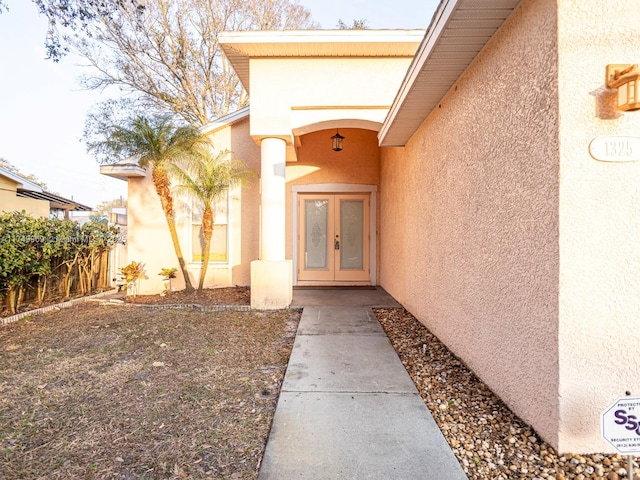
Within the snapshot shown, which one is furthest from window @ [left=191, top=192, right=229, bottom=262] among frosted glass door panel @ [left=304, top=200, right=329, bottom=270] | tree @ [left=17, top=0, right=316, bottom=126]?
tree @ [left=17, top=0, right=316, bottom=126]

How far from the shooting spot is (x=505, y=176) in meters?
2.86

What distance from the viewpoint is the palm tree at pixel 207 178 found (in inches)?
293

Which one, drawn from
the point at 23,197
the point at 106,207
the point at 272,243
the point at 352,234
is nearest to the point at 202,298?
the point at 272,243

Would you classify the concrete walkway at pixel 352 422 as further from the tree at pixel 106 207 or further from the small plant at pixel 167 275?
the tree at pixel 106 207

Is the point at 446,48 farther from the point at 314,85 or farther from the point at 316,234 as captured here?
the point at 316,234

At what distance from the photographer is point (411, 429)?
2.59m

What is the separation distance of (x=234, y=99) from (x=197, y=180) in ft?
27.8

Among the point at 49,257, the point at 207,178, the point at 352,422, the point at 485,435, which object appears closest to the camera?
the point at 485,435

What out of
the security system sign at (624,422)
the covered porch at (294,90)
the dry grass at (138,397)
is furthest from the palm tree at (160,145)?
the security system sign at (624,422)

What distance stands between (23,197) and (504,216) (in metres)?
15.0

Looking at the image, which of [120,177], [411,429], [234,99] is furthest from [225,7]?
[411,429]

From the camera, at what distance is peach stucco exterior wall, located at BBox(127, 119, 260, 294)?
27.7 ft

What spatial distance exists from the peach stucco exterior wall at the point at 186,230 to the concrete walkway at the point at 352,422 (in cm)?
446

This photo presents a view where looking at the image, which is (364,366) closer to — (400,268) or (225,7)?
(400,268)
